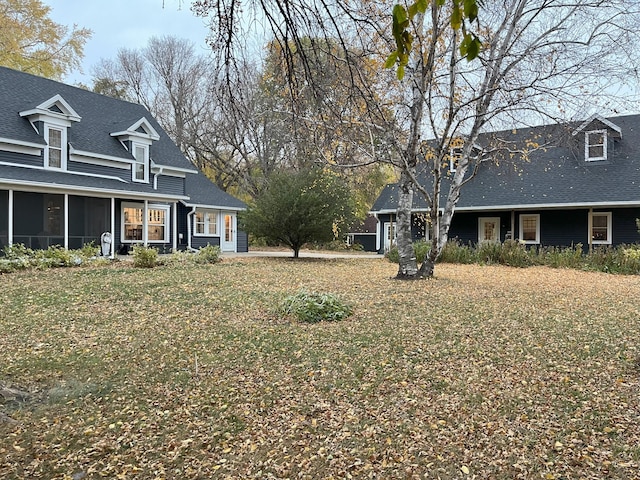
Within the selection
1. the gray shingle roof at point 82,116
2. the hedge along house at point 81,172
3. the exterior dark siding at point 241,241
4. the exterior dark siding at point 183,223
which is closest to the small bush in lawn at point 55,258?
the hedge along house at point 81,172

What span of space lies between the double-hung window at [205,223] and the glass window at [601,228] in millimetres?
15869

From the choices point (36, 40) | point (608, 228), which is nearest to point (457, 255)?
point (608, 228)

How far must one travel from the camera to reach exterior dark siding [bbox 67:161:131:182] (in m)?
16.8

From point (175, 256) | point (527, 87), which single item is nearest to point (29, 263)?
point (175, 256)

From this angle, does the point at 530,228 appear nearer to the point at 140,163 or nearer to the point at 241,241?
the point at 241,241

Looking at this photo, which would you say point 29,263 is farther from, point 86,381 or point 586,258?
point 586,258

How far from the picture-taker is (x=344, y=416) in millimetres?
3824

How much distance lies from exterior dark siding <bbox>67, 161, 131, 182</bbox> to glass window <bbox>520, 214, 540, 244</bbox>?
632 inches

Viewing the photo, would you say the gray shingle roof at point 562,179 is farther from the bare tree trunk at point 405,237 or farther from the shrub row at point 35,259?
the shrub row at point 35,259

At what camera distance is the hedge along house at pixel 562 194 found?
1700 centimetres

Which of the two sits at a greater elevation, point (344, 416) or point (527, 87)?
point (527, 87)

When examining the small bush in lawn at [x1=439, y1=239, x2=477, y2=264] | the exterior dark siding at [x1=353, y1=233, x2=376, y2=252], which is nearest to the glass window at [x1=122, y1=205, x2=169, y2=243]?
the small bush in lawn at [x1=439, y1=239, x2=477, y2=264]

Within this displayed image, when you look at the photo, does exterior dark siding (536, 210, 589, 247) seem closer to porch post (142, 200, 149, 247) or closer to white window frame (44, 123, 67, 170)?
porch post (142, 200, 149, 247)

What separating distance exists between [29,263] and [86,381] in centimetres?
879
